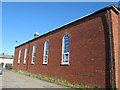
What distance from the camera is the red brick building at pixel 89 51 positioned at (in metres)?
6.51

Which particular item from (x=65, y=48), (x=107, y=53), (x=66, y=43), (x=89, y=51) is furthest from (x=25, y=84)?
(x=107, y=53)

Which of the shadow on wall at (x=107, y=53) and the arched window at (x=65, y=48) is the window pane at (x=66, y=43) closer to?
the arched window at (x=65, y=48)

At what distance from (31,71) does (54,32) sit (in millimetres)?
7295

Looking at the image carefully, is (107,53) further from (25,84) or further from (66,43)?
(25,84)

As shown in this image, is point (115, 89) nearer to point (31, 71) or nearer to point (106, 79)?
point (106, 79)

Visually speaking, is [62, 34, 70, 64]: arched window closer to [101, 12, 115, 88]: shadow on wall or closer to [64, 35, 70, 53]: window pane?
[64, 35, 70, 53]: window pane

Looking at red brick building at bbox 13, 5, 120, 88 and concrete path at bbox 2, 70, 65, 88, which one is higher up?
red brick building at bbox 13, 5, 120, 88

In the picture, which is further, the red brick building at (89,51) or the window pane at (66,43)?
the window pane at (66,43)

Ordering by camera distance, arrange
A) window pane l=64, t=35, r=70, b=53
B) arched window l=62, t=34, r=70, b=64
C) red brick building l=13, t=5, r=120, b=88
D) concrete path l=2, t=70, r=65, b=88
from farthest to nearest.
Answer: window pane l=64, t=35, r=70, b=53 → arched window l=62, t=34, r=70, b=64 → concrete path l=2, t=70, r=65, b=88 → red brick building l=13, t=5, r=120, b=88

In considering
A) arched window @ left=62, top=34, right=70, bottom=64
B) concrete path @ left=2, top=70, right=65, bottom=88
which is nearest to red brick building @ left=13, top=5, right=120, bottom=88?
arched window @ left=62, top=34, right=70, bottom=64

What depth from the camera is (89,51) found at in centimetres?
772

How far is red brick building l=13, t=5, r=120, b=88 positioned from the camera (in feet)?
21.4

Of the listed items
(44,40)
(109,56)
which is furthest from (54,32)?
(109,56)

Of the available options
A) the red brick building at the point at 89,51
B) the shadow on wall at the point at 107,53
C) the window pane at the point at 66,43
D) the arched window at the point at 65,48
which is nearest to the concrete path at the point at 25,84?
the red brick building at the point at 89,51
